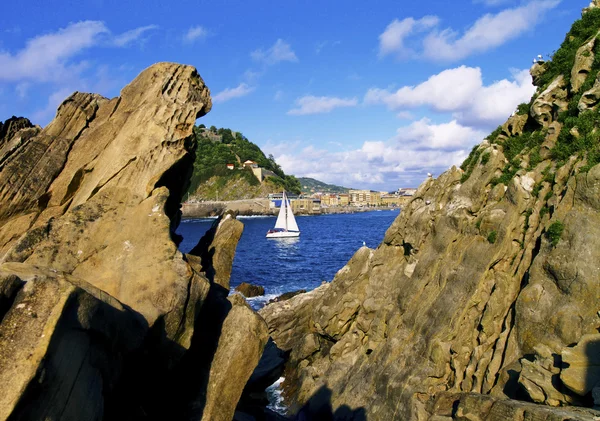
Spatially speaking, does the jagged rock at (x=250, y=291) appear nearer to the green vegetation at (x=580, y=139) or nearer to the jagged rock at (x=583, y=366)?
the green vegetation at (x=580, y=139)

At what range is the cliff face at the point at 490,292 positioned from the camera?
13953 millimetres

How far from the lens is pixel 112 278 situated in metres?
11.7

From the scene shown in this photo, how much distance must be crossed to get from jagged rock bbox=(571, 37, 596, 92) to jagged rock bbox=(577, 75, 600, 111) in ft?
4.97

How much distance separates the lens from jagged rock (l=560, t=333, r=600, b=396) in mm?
11508

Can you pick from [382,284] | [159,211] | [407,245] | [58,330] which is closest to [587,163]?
[407,245]

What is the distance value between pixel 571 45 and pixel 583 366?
1824cm

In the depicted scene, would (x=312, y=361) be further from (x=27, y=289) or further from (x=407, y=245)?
(x=27, y=289)

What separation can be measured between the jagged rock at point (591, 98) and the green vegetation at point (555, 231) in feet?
18.9

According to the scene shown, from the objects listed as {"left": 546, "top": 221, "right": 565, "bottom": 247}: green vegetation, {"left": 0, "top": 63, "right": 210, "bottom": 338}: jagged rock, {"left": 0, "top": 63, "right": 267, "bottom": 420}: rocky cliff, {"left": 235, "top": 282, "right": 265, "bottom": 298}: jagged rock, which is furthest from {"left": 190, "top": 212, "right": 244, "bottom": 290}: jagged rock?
{"left": 235, "top": 282, "right": 265, "bottom": 298}: jagged rock

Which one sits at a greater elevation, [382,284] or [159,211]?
[159,211]

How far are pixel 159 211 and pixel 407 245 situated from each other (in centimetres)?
1447

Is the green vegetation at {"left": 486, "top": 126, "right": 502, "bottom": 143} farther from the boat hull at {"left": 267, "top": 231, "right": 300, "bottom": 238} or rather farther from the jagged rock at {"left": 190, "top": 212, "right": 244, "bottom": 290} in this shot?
the boat hull at {"left": 267, "top": 231, "right": 300, "bottom": 238}

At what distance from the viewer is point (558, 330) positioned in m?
14.3

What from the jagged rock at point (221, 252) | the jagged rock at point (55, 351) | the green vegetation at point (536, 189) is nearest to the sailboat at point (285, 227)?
the jagged rock at point (221, 252)
